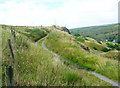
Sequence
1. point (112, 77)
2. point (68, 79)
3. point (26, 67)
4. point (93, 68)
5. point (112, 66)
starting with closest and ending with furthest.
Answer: point (68, 79)
point (26, 67)
point (112, 77)
point (112, 66)
point (93, 68)

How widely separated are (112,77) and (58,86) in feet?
21.1

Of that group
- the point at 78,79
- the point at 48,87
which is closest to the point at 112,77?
the point at 78,79

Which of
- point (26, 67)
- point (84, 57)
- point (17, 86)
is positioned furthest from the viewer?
point (84, 57)

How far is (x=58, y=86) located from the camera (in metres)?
4.86

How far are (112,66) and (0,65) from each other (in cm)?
946

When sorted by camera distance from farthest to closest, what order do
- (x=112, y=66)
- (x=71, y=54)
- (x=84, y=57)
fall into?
(x=71, y=54)
(x=84, y=57)
(x=112, y=66)

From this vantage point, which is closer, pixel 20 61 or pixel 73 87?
pixel 73 87

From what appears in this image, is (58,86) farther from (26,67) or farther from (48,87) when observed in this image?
(26,67)

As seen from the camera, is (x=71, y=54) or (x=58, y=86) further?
(x=71, y=54)

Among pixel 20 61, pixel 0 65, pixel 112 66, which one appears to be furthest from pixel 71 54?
pixel 0 65

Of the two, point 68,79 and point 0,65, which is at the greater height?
point 0,65

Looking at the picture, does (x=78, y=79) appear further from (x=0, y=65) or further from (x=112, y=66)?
(x=112, y=66)

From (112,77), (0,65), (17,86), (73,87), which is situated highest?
(0,65)

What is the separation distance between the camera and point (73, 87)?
198 inches
